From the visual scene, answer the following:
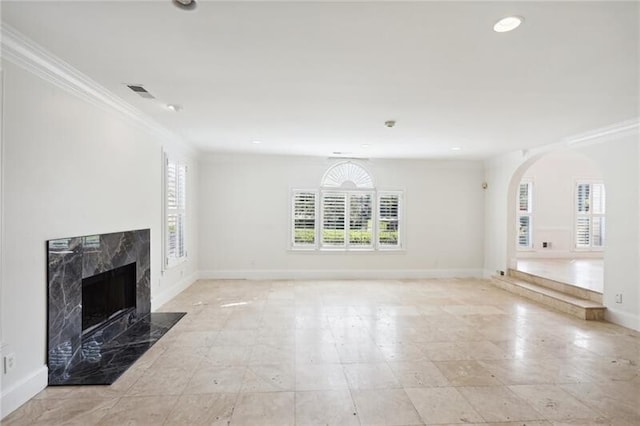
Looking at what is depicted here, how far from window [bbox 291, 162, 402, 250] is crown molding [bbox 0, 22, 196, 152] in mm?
3972

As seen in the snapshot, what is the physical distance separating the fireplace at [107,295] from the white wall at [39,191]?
0.57 meters

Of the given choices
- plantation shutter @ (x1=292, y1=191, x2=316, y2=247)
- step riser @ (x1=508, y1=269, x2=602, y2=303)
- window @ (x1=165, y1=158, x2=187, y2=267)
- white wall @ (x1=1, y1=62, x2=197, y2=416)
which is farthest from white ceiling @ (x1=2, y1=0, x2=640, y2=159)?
plantation shutter @ (x1=292, y1=191, x2=316, y2=247)

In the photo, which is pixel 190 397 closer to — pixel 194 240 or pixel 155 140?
pixel 155 140

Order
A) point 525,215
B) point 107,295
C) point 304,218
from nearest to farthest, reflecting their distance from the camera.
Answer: point 107,295 → point 304,218 → point 525,215

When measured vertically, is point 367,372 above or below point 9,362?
below

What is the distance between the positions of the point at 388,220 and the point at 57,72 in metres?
6.29

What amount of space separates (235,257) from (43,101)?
492 cm

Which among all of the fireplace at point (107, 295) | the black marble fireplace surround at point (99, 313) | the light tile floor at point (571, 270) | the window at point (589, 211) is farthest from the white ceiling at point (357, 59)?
the window at point (589, 211)

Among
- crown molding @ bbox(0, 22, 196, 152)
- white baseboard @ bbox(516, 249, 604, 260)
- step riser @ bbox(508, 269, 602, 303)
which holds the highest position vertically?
crown molding @ bbox(0, 22, 196, 152)

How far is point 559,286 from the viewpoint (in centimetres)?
577

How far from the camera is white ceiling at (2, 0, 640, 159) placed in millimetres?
2049

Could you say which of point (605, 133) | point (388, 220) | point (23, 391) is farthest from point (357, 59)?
point (388, 220)

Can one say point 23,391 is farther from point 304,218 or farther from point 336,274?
point 336,274

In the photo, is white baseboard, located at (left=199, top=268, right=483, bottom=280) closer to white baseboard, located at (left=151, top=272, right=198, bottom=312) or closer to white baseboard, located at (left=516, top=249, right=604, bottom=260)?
white baseboard, located at (left=151, top=272, right=198, bottom=312)
